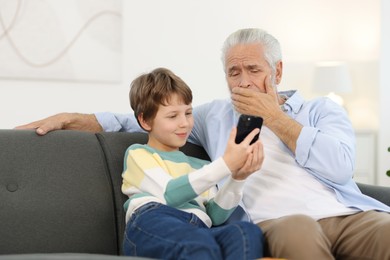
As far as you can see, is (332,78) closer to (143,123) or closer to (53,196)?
(143,123)

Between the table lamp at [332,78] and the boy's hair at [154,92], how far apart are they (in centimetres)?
317

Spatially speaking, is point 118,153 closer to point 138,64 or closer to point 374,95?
point 138,64

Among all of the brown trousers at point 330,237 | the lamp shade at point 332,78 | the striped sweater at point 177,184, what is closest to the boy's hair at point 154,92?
the striped sweater at point 177,184

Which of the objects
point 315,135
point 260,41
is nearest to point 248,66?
point 260,41

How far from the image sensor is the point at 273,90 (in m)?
2.39

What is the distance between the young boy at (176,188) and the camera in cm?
179

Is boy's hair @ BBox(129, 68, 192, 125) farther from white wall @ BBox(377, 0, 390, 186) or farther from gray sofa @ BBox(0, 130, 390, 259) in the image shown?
white wall @ BBox(377, 0, 390, 186)

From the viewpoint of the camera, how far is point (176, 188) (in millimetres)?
1941

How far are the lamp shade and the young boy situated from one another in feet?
10.2

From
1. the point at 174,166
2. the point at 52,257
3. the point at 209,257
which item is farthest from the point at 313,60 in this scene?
the point at 52,257

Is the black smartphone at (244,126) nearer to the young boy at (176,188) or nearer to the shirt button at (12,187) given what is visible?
the young boy at (176,188)

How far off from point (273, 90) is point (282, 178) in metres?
0.34

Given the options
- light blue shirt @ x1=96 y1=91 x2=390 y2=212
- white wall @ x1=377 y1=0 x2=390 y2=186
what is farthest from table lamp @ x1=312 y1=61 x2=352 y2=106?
light blue shirt @ x1=96 y1=91 x2=390 y2=212

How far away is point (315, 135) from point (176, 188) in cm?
54
